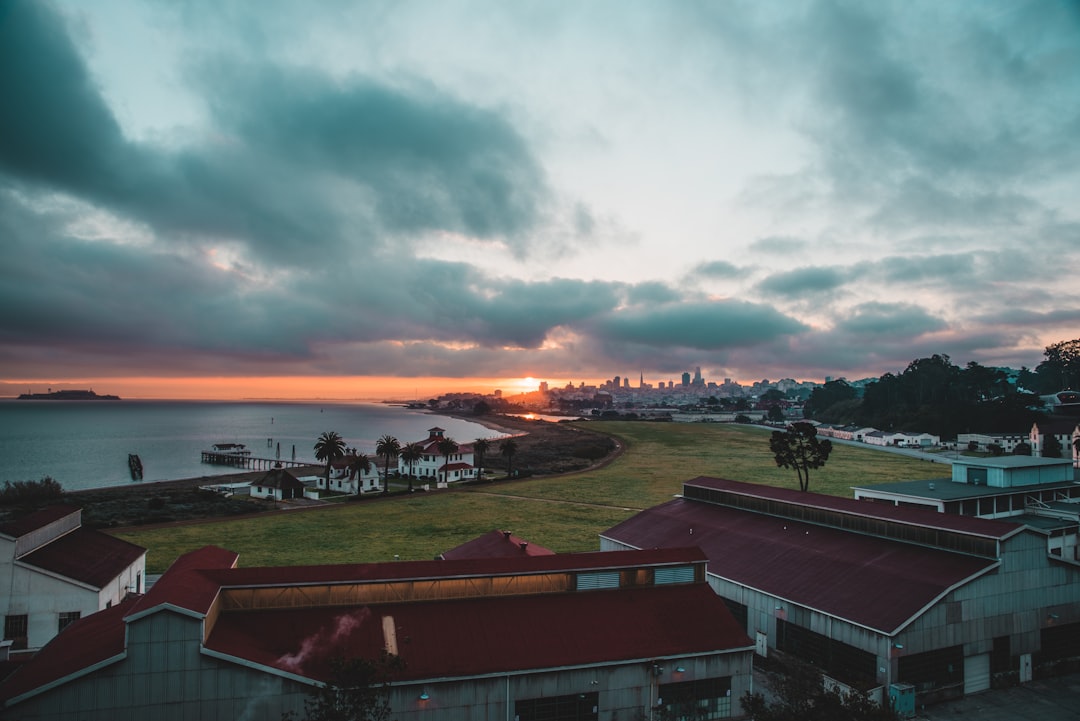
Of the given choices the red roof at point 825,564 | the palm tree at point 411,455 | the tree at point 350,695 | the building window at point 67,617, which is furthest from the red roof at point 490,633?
the palm tree at point 411,455

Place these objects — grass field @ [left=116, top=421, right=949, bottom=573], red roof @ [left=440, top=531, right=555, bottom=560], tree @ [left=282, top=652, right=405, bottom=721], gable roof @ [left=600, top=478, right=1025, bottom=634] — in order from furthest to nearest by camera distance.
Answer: grass field @ [left=116, top=421, right=949, bottom=573], red roof @ [left=440, top=531, right=555, bottom=560], gable roof @ [left=600, top=478, right=1025, bottom=634], tree @ [left=282, top=652, right=405, bottom=721]

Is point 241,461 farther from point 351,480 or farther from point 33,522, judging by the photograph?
point 33,522

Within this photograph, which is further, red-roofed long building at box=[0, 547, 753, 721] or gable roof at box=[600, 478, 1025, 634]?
gable roof at box=[600, 478, 1025, 634]

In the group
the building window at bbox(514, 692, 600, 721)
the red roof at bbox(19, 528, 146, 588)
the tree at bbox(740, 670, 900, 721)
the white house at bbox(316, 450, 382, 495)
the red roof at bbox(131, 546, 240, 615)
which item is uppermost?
the red roof at bbox(131, 546, 240, 615)

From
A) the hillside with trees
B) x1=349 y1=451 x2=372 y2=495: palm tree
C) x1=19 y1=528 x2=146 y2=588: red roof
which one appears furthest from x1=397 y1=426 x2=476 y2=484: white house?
the hillside with trees

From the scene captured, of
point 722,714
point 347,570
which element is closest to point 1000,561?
point 722,714

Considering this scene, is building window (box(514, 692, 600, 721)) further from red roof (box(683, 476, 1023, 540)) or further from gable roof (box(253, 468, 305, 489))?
gable roof (box(253, 468, 305, 489))

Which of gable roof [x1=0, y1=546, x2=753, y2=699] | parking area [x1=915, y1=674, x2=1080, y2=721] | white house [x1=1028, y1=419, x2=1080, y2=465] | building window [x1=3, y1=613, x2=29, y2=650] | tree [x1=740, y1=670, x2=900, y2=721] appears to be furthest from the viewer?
white house [x1=1028, y1=419, x2=1080, y2=465]

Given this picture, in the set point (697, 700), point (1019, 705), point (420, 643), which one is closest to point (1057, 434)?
point (1019, 705)
